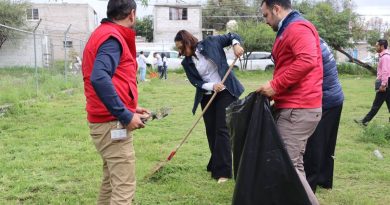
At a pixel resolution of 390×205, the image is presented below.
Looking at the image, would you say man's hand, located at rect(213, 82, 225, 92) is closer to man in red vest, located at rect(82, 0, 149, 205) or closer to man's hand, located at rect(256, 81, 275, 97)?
man's hand, located at rect(256, 81, 275, 97)

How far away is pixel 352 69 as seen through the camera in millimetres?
26031

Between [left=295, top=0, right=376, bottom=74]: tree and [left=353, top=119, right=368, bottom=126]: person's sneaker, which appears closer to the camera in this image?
[left=353, top=119, right=368, bottom=126]: person's sneaker

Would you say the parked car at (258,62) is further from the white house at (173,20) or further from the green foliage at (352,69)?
the white house at (173,20)

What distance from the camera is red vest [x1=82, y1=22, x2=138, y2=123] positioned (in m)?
2.86

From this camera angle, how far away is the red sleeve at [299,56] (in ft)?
10.5

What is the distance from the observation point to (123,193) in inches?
119

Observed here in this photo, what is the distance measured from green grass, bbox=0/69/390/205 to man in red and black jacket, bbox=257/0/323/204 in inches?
44.8

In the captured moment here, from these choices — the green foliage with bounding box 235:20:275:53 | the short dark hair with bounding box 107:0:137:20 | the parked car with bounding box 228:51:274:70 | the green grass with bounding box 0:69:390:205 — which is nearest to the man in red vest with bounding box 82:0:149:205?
the short dark hair with bounding box 107:0:137:20

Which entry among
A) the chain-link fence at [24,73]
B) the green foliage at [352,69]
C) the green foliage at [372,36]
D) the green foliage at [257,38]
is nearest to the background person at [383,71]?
the chain-link fence at [24,73]

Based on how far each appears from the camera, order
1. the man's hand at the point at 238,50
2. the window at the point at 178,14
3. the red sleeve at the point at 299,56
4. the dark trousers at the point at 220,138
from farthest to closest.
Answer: the window at the point at 178,14, the dark trousers at the point at 220,138, the man's hand at the point at 238,50, the red sleeve at the point at 299,56

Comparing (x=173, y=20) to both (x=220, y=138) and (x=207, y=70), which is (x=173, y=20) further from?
(x=220, y=138)

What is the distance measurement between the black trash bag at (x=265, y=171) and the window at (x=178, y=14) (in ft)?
137

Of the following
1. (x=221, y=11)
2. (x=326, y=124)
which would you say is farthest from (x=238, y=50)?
(x=221, y=11)

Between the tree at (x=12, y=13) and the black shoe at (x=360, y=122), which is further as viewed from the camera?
the tree at (x=12, y=13)
